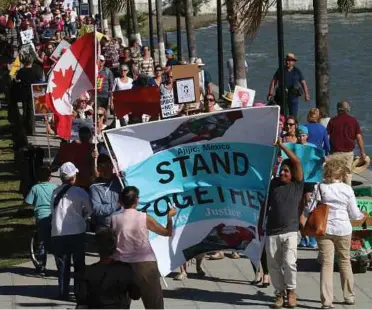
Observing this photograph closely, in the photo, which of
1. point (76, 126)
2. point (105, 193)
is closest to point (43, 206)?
point (105, 193)

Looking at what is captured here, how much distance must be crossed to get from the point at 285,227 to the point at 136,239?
212 cm

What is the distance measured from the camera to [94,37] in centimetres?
1627

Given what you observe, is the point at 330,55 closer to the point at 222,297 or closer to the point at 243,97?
the point at 243,97

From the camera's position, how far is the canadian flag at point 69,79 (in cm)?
1648

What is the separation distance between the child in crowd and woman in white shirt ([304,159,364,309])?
3202 millimetres

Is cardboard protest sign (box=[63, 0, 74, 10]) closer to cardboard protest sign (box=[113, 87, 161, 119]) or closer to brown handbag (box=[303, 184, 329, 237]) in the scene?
cardboard protest sign (box=[113, 87, 161, 119])

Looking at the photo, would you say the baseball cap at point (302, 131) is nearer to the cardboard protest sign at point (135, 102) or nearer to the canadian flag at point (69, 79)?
the cardboard protest sign at point (135, 102)

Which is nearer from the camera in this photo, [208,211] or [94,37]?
[208,211]

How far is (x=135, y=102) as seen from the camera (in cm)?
1805

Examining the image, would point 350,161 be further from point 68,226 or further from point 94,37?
point 68,226

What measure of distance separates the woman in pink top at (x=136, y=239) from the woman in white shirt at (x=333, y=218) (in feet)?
6.81

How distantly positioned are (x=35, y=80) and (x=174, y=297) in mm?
13112

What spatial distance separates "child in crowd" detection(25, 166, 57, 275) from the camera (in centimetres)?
1467

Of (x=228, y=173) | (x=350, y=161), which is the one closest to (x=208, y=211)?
(x=228, y=173)
